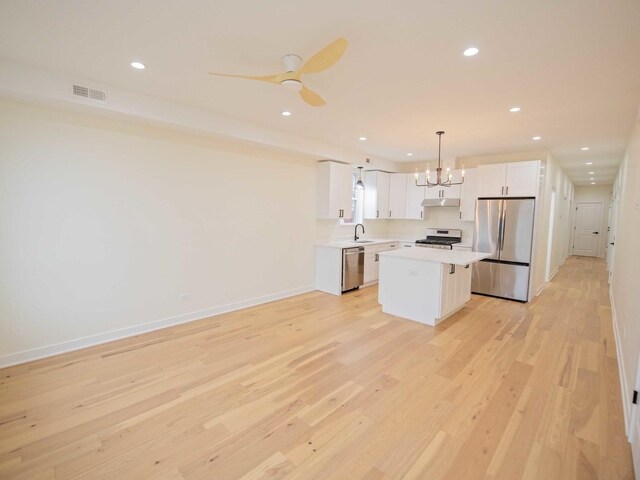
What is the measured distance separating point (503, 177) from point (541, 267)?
6.89ft

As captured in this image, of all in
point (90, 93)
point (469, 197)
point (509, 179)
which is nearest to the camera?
point (90, 93)

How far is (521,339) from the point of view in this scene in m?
3.71

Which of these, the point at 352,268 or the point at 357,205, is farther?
the point at 357,205

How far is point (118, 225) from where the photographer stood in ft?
11.4

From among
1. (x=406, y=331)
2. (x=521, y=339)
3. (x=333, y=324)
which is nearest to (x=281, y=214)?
(x=333, y=324)

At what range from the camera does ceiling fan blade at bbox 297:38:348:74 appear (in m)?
1.87

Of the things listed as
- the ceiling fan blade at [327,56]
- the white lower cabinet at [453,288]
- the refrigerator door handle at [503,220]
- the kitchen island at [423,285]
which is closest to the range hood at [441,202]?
the refrigerator door handle at [503,220]

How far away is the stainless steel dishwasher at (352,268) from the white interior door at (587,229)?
1035 cm

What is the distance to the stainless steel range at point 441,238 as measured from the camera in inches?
243

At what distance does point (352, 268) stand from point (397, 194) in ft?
7.74

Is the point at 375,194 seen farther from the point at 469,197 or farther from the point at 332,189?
the point at 469,197

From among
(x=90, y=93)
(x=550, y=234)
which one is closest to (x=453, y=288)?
(x=550, y=234)

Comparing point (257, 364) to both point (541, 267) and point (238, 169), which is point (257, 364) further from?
point (541, 267)

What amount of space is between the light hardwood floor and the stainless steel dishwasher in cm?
172
